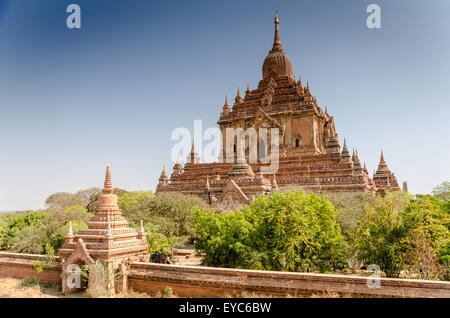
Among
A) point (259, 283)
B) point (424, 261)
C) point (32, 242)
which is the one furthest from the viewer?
point (32, 242)

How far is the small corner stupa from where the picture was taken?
1512cm

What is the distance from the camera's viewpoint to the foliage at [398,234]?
593 inches

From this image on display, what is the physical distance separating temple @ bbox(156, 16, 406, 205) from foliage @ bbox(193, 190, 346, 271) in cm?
1168

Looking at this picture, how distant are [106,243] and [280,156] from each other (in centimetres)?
2947

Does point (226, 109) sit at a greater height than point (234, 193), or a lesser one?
greater

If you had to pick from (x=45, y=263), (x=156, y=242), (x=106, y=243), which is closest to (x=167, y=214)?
(x=156, y=242)

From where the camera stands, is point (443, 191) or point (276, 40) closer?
point (443, 191)

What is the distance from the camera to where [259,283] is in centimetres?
1326

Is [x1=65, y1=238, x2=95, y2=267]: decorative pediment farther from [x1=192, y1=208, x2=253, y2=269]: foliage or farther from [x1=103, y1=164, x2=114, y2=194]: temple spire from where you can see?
[x1=192, y1=208, x2=253, y2=269]: foliage

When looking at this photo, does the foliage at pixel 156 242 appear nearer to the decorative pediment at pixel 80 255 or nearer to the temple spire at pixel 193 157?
the decorative pediment at pixel 80 255

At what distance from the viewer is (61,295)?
607 inches

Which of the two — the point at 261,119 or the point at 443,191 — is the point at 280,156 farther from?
the point at 443,191
